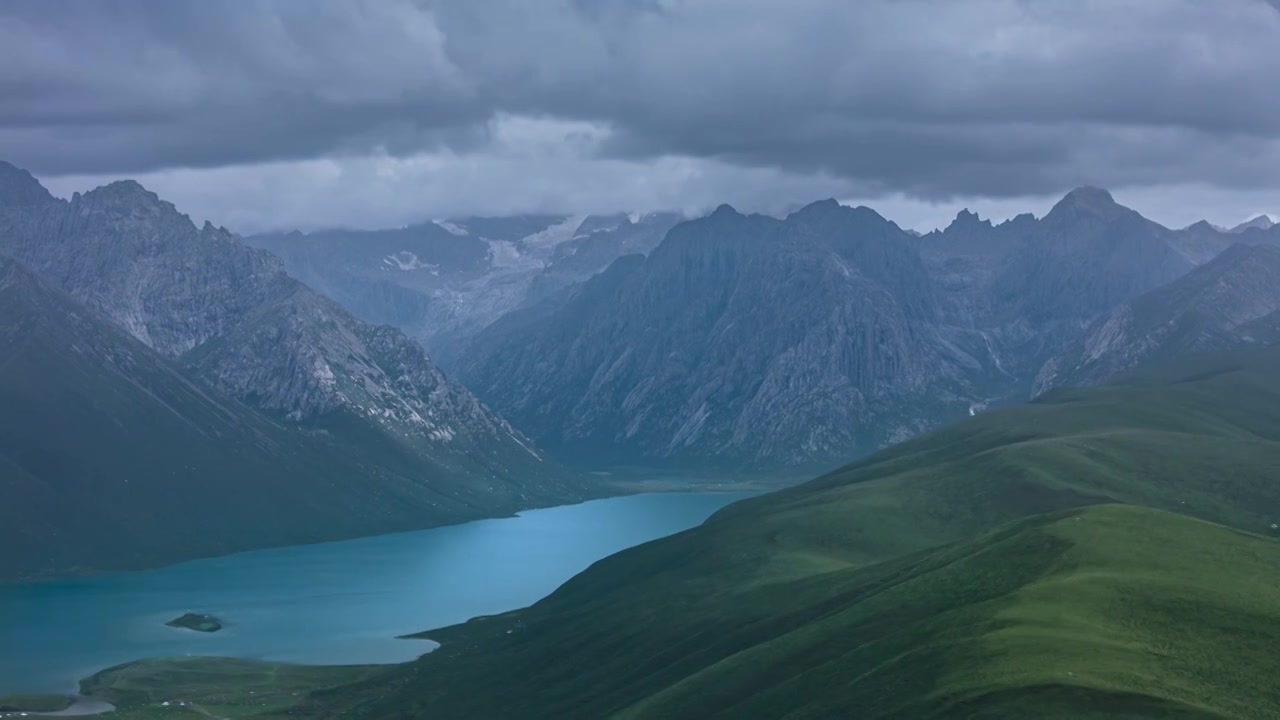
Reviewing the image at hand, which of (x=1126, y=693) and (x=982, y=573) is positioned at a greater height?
(x=982, y=573)

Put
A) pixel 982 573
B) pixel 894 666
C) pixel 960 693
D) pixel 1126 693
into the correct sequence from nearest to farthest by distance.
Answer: pixel 1126 693 → pixel 960 693 → pixel 894 666 → pixel 982 573

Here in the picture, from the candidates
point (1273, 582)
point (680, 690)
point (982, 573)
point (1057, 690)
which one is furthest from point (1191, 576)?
point (680, 690)

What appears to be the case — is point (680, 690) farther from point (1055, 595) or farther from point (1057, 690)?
point (1057, 690)

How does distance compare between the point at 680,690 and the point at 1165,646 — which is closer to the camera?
the point at 1165,646

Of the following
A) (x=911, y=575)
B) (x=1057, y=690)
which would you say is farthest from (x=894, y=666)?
(x=911, y=575)

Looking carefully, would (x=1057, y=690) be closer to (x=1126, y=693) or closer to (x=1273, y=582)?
(x=1126, y=693)

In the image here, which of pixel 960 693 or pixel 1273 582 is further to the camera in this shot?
pixel 1273 582

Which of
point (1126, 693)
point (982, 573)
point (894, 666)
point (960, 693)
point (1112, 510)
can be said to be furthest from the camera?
point (1112, 510)

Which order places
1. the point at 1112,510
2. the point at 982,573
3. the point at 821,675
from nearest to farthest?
the point at 821,675 < the point at 982,573 < the point at 1112,510

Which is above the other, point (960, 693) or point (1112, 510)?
point (1112, 510)
